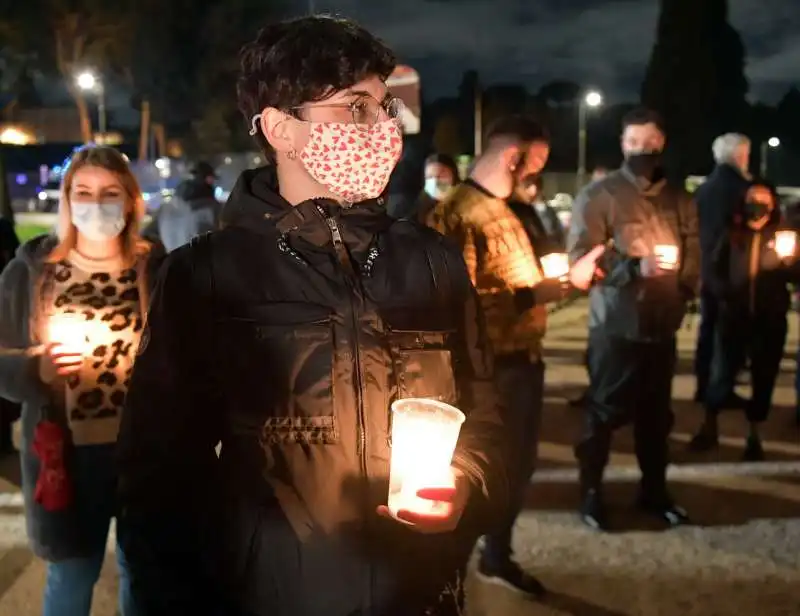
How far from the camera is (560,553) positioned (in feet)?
16.4

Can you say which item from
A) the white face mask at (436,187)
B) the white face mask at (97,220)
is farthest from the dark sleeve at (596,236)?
the white face mask at (436,187)

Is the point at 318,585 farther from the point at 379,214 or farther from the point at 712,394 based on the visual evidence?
the point at 712,394

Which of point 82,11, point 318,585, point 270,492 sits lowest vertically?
point 318,585

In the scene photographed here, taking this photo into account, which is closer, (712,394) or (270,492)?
(270,492)

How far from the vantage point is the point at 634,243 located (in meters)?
5.00

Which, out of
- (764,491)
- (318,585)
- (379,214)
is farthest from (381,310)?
(764,491)

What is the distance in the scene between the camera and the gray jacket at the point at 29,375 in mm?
3166

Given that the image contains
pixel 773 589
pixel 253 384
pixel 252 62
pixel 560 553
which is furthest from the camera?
pixel 560 553

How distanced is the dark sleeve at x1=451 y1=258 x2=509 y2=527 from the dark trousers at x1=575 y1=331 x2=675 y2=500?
3.31 m

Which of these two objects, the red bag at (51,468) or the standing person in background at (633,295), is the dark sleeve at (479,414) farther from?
the standing person in background at (633,295)

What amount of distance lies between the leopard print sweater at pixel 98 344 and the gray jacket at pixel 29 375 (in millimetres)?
70

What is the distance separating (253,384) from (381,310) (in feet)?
0.96

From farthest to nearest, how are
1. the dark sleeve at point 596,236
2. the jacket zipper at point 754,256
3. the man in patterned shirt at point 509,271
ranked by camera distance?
1. the jacket zipper at point 754,256
2. the dark sleeve at point 596,236
3. the man in patterned shirt at point 509,271

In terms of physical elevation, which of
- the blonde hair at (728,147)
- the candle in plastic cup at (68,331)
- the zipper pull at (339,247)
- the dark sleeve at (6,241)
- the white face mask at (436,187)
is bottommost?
the candle in plastic cup at (68,331)
